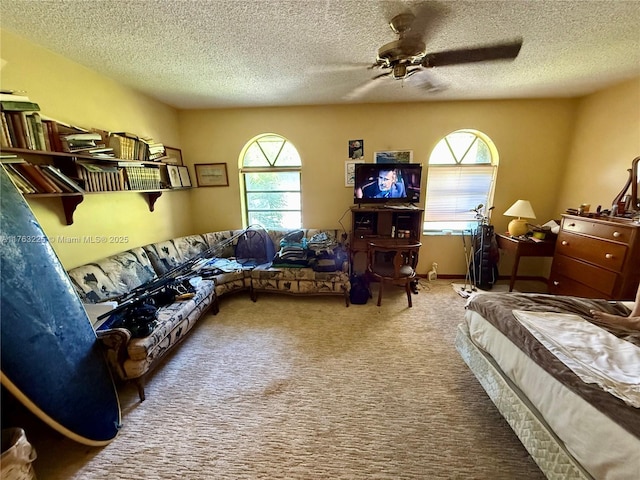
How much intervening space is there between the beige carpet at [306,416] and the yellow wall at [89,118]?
1304mm

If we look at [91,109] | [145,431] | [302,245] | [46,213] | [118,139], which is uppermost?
[91,109]

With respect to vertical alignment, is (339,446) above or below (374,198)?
below

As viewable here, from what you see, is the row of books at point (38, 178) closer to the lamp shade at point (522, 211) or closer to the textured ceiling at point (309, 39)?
the textured ceiling at point (309, 39)

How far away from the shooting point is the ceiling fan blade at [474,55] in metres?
1.43

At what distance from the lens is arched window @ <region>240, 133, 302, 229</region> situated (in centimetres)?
363

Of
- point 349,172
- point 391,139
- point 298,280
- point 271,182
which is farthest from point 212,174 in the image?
point 391,139

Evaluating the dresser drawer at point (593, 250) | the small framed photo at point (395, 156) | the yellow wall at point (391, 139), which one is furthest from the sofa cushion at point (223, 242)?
the dresser drawer at point (593, 250)

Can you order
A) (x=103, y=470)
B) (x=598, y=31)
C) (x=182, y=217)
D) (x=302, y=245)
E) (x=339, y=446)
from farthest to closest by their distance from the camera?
1. (x=182, y=217)
2. (x=302, y=245)
3. (x=598, y=31)
4. (x=339, y=446)
5. (x=103, y=470)

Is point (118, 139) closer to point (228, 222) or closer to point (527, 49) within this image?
point (228, 222)

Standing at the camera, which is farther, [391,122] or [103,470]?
[391,122]

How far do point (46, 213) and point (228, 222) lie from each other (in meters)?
2.03

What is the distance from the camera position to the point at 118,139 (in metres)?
2.24

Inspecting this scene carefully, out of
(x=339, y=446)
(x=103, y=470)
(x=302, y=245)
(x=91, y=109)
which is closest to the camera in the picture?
(x=103, y=470)

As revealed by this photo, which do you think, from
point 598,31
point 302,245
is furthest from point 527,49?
point 302,245
